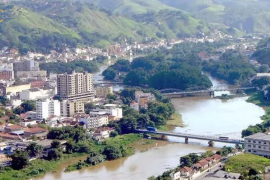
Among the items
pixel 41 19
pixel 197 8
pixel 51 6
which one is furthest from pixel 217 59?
pixel 197 8

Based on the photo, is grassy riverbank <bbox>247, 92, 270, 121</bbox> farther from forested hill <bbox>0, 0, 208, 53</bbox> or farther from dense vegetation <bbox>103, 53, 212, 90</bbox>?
forested hill <bbox>0, 0, 208, 53</bbox>

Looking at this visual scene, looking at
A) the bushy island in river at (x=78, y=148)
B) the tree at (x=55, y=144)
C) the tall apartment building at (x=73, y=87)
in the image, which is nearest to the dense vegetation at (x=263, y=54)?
the tall apartment building at (x=73, y=87)

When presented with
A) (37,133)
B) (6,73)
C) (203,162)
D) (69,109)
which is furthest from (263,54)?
(203,162)

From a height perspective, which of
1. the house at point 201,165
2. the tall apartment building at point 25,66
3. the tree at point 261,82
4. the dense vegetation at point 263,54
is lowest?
the house at point 201,165

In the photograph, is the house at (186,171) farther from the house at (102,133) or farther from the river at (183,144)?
the house at (102,133)

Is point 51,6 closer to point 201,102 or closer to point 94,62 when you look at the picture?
point 94,62

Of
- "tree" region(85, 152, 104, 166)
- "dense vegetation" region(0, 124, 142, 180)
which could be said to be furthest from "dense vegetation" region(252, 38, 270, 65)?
"tree" region(85, 152, 104, 166)
